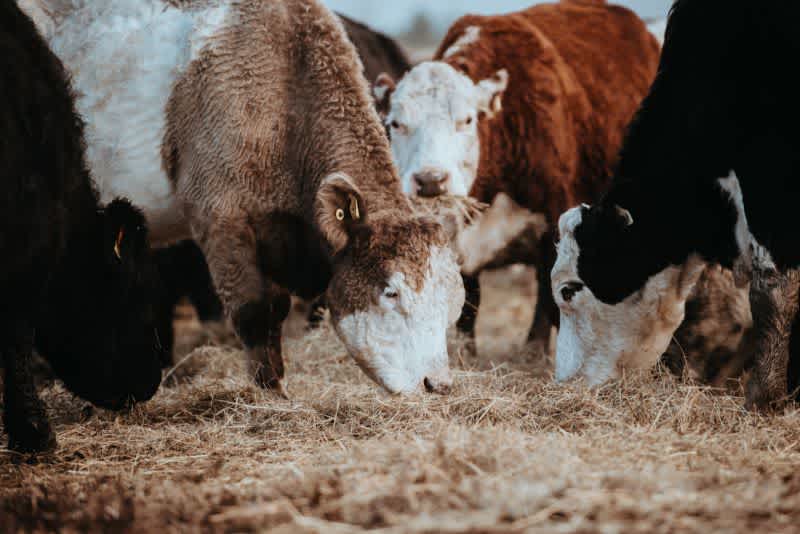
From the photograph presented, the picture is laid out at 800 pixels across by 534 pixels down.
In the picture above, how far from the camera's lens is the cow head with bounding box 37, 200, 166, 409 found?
15.3 feet

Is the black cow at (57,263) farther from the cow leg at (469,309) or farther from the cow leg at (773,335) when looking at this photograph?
the cow leg at (773,335)

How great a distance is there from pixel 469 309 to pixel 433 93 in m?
1.70

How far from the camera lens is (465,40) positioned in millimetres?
7652

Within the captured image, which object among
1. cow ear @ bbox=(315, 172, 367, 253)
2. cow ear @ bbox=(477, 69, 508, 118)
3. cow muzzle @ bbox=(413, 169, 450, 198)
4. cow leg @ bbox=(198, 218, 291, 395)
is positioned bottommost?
cow leg @ bbox=(198, 218, 291, 395)

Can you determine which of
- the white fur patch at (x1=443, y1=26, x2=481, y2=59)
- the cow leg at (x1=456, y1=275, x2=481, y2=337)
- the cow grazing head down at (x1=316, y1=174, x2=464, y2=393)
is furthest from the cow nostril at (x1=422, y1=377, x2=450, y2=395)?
the white fur patch at (x1=443, y1=26, x2=481, y2=59)

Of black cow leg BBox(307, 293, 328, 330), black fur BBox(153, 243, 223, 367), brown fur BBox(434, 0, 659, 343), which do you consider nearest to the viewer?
brown fur BBox(434, 0, 659, 343)

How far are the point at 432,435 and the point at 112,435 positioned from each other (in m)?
1.63

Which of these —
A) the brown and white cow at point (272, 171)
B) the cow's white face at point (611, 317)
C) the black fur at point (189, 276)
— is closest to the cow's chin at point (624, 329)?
the cow's white face at point (611, 317)

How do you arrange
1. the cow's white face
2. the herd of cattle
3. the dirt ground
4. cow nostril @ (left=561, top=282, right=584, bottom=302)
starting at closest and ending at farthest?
the dirt ground → the herd of cattle → the cow's white face → cow nostril @ (left=561, top=282, right=584, bottom=302)

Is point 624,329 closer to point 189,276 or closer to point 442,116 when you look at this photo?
Result: point 442,116

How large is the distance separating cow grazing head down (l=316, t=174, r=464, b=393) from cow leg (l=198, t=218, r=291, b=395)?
57 cm

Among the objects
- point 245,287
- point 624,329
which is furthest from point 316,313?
point 624,329

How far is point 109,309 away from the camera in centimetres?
475

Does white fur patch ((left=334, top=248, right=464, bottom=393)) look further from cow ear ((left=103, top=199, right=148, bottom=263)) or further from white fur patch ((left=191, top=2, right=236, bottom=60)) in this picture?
white fur patch ((left=191, top=2, right=236, bottom=60))
